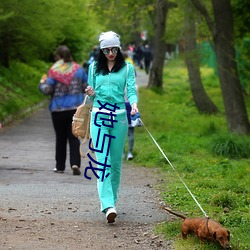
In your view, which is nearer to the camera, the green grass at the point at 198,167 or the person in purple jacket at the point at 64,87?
the green grass at the point at 198,167

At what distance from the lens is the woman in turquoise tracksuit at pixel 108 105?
7512 millimetres

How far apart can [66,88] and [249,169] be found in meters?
3.03

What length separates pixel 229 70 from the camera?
1644 cm

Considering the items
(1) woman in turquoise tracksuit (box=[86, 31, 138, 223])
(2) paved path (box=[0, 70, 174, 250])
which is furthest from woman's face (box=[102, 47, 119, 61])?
(2) paved path (box=[0, 70, 174, 250])

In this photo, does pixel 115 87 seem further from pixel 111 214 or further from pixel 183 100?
pixel 183 100

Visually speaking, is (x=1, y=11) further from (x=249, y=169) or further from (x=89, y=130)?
(x=89, y=130)

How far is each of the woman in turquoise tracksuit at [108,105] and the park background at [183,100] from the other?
861mm

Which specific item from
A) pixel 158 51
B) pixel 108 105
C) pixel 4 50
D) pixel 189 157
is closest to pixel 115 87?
pixel 108 105

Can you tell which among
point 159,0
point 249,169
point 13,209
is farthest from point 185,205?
point 159,0

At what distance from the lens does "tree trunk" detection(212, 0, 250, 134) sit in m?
16.2

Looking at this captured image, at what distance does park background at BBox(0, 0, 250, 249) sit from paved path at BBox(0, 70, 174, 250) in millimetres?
319

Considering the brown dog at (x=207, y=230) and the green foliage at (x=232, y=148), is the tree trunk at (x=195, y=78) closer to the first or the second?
the green foliage at (x=232, y=148)

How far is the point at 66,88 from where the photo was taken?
11164 mm

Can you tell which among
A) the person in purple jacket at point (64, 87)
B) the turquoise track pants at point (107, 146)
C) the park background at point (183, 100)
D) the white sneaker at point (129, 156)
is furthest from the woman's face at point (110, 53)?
the white sneaker at point (129, 156)
